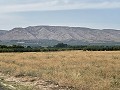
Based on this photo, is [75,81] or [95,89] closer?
[95,89]

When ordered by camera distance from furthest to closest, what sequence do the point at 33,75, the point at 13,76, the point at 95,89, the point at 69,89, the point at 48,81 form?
the point at 13,76
the point at 33,75
the point at 48,81
the point at 69,89
the point at 95,89

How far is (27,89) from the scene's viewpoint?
629 inches

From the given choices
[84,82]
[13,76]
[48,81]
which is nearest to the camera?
[84,82]

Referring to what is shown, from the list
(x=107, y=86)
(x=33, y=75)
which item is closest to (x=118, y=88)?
(x=107, y=86)

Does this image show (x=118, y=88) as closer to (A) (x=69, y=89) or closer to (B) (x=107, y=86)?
(B) (x=107, y=86)

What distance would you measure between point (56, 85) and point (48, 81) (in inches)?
78.8

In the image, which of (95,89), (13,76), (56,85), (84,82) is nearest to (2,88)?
(56,85)

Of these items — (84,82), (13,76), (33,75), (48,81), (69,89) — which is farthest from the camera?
(13,76)

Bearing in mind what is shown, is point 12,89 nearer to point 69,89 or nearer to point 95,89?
point 69,89

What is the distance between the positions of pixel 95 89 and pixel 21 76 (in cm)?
1062

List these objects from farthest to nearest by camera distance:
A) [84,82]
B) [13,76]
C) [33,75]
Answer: [13,76]
[33,75]
[84,82]

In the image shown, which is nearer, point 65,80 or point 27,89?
point 27,89

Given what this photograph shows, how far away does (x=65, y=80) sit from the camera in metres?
17.6

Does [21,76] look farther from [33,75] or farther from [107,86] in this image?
[107,86]
